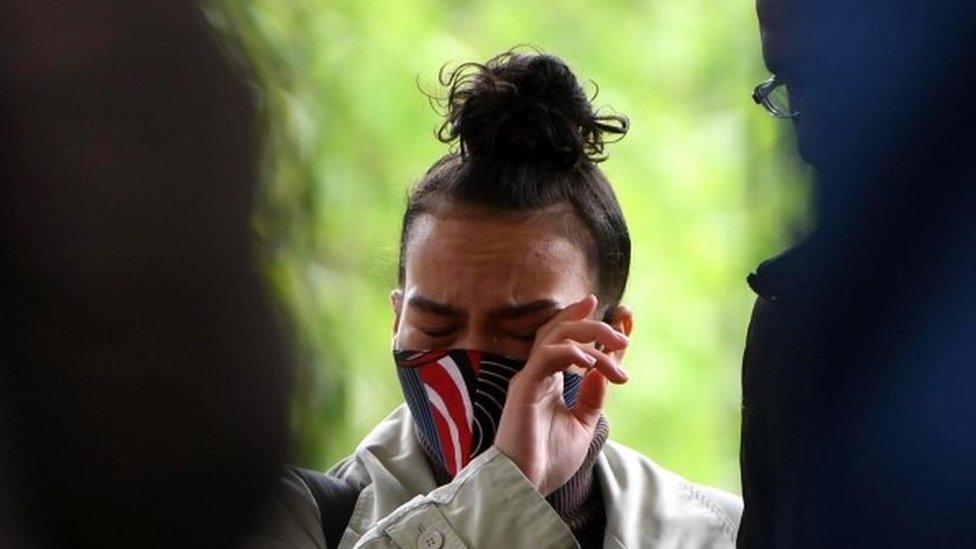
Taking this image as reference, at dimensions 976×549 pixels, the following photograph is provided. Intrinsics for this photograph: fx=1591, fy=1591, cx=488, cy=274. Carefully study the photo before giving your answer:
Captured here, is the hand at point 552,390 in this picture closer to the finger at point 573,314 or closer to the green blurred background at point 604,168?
the finger at point 573,314

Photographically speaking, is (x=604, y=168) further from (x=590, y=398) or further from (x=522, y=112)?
(x=590, y=398)

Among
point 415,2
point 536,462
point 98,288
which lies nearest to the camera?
point 98,288

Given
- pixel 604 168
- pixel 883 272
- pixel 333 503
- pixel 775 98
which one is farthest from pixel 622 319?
pixel 883 272

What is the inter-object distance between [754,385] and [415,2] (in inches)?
34.6

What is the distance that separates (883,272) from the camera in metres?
0.72

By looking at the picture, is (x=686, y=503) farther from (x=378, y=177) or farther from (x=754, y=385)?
(x=754, y=385)

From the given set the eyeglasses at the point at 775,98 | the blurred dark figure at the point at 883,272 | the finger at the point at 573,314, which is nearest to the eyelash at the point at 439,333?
the finger at the point at 573,314

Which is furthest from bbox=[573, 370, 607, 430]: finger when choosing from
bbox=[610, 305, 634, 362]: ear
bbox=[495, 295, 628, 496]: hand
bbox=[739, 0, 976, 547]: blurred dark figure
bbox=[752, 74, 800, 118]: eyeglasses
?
bbox=[739, 0, 976, 547]: blurred dark figure

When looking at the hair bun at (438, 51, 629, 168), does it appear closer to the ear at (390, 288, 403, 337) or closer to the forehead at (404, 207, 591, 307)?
the forehead at (404, 207, 591, 307)

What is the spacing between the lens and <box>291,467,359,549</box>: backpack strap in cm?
156

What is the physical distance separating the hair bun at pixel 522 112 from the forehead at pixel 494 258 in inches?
3.1

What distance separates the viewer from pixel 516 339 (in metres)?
1.71

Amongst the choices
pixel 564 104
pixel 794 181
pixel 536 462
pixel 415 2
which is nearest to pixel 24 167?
pixel 794 181

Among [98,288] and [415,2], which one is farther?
[415,2]
